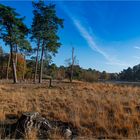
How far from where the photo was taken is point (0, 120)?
9016mm

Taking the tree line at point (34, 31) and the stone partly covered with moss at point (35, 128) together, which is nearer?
the stone partly covered with moss at point (35, 128)

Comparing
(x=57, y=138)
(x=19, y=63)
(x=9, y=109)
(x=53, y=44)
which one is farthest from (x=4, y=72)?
(x=57, y=138)

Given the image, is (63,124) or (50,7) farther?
(50,7)

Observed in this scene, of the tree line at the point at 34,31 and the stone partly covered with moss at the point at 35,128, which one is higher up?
the tree line at the point at 34,31

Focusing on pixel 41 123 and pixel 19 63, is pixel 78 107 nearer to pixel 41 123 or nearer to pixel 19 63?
pixel 41 123

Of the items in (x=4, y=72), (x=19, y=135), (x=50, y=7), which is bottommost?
(x=19, y=135)

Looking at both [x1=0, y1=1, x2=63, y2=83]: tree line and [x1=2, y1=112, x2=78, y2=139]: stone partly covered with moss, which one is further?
[x1=0, y1=1, x2=63, y2=83]: tree line

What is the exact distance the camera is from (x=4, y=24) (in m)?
36.9

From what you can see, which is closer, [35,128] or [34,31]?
[35,128]

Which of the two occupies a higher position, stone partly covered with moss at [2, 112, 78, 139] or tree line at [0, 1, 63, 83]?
tree line at [0, 1, 63, 83]

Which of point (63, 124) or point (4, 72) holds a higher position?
point (4, 72)

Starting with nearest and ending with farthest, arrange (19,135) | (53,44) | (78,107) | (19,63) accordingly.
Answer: (19,135), (78,107), (53,44), (19,63)

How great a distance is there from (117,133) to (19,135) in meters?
2.74

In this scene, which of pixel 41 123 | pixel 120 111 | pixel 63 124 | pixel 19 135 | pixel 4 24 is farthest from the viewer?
pixel 4 24
